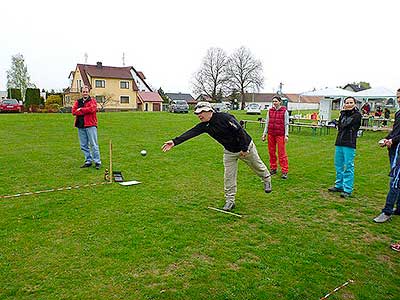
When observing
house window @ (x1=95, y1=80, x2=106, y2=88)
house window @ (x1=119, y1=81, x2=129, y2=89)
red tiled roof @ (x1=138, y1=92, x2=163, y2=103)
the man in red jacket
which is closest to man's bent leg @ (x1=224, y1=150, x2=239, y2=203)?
the man in red jacket

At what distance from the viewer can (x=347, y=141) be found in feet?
20.1

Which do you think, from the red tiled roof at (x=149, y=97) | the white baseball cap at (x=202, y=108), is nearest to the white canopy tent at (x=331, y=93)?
the white baseball cap at (x=202, y=108)

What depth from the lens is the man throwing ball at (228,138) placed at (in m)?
4.99

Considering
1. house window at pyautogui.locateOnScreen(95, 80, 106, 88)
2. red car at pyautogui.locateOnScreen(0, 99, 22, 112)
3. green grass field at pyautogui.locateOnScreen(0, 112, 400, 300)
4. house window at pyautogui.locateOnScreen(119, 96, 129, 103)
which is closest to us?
green grass field at pyautogui.locateOnScreen(0, 112, 400, 300)

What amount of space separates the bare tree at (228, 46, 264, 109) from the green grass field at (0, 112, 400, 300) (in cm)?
5734

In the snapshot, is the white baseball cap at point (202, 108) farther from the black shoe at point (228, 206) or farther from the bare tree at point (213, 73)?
the bare tree at point (213, 73)

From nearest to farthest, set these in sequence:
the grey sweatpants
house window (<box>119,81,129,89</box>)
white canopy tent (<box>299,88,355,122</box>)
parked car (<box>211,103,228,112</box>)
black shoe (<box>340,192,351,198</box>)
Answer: the grey sweatpants → parked car (<box>211,103,228,112</box>) → black shoe (<box>340,192,351,198</box>) → white canopy tent (<box>299,88,355,122</box>) → house window (<box>119,81,129,89</box>)

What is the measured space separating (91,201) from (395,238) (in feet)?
14.5

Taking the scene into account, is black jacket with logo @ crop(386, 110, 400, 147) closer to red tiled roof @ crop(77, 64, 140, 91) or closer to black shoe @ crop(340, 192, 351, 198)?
black shoe @ crop(340, 192, 351, 198)

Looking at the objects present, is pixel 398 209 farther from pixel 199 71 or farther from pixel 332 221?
pixel 199 71

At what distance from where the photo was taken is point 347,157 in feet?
20.2

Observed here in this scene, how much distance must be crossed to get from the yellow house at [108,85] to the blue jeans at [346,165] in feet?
140

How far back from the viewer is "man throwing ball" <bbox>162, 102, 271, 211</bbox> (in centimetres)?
499

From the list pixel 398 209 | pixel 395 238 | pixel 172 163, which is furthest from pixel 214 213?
pixel 172 163
